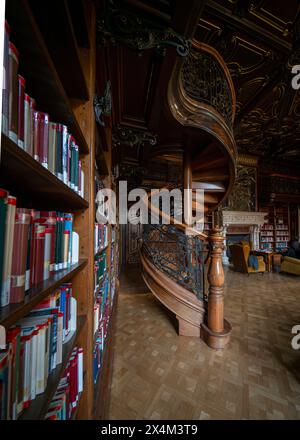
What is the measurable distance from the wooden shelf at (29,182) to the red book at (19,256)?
130mm

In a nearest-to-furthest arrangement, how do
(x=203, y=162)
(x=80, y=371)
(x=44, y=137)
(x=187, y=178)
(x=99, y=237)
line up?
(x=44, y=137) → (x=80, y=371) → (x=99, y=237) → (x=203, y=162) → (x=187, y=178)

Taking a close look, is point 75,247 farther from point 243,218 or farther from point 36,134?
point 243,218

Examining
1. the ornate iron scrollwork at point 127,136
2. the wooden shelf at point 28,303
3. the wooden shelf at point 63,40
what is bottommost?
the wooden shelf at point 28,303

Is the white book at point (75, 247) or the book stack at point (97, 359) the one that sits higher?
the white book at point (75, 247)

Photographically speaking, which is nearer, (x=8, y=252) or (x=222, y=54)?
(x=8, y=252)

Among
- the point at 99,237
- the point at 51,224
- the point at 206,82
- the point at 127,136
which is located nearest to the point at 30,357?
the point at 51,224

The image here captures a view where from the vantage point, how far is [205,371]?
1.55m

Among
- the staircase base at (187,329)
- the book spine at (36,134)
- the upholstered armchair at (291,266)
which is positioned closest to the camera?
the book spine at (36,134)

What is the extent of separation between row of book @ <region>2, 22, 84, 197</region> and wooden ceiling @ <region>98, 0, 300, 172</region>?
3.22 feet

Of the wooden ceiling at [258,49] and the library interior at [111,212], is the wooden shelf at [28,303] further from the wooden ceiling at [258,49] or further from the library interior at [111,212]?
the wooden ceiling at [258,49]

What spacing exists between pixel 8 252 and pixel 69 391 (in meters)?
0.81

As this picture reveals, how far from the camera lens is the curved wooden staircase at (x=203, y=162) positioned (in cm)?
186

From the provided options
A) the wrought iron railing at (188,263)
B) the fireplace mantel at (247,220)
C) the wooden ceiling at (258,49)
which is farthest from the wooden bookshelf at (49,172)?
the fireplace mantel at (247,220)

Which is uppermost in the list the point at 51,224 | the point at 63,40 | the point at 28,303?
the point at 63,40
